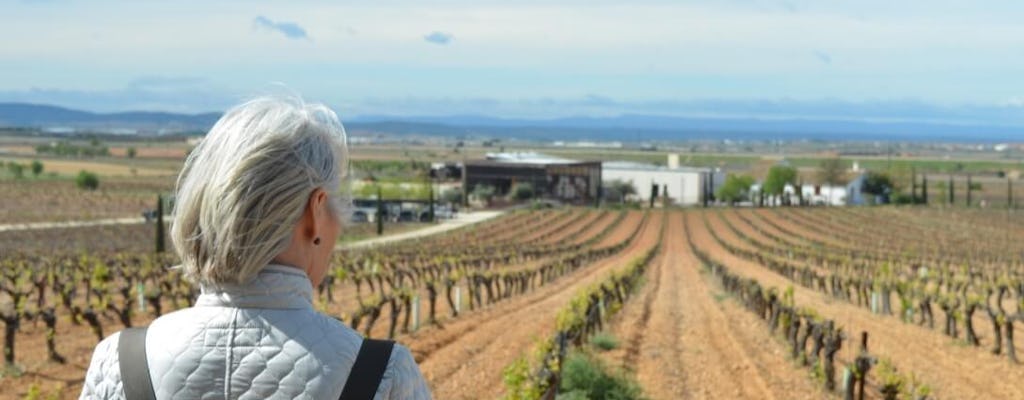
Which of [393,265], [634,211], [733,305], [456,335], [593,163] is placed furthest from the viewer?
[593,163]

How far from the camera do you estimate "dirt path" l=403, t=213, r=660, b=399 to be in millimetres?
14297

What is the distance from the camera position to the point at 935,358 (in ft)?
60.2

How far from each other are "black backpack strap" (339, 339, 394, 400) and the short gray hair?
10.4 inches

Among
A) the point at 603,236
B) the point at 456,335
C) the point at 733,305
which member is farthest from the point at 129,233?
the point at 456,335

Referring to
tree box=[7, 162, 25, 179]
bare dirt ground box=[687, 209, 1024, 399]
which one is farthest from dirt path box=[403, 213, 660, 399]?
tree box=[7, 162, 25, 179]

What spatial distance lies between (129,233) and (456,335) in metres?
41.3

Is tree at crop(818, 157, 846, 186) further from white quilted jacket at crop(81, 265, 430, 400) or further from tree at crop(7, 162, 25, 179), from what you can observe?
white quilted jacket at crop(81, 265, 430, 400)

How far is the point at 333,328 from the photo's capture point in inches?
97.3

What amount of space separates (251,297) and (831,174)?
111012 millimetres

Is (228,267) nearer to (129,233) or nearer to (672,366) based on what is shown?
(672,366)

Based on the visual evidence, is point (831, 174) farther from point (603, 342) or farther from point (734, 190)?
point (603, 342)

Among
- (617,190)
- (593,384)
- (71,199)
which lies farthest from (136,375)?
(617,190)

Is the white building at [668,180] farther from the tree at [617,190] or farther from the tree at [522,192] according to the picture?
the tree at [522,192]

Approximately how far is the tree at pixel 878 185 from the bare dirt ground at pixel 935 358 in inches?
3284
